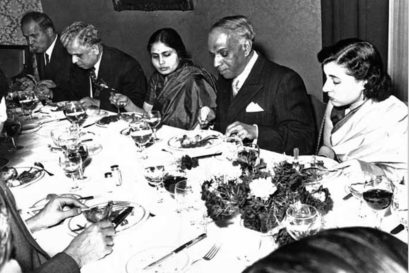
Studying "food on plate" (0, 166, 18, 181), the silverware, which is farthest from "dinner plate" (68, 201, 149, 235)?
the silverware

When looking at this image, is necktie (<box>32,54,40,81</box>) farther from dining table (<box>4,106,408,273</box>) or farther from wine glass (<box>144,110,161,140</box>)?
wine glass (<box>144,110,161,140</box>)

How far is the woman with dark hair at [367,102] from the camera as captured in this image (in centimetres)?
251

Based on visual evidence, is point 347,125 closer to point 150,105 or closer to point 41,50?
Result: point 150,105

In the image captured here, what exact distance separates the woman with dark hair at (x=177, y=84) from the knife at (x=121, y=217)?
180 centimetres

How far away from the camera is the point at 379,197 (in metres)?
1.71

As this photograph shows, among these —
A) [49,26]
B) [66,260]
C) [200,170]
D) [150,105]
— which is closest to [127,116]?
[150,105]

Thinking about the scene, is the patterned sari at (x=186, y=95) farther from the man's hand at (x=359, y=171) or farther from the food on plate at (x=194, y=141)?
the man's hand at (x=359, y=171)

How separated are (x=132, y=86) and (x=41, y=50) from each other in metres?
1.52

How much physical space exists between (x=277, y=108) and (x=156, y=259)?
1.76 meters

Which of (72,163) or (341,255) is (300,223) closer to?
(341,255)

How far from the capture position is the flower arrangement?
1725 mm

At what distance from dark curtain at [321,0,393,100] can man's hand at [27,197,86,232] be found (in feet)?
8.60

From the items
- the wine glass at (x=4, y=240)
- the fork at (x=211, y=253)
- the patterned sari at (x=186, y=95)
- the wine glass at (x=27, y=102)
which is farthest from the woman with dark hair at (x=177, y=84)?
the wine glass at (x=4, y=240)

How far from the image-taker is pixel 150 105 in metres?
4.01
